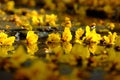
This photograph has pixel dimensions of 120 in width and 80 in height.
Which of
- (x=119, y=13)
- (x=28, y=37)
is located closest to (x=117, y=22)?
(x=119, y=13)

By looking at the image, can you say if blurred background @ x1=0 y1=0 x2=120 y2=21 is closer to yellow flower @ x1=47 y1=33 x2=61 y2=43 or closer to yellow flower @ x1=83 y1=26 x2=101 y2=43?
yellow flower @ x1=83 y1=26 x2=101 y2=43

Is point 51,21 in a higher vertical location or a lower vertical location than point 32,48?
higher

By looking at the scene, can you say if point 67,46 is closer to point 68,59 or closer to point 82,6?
point 68,59

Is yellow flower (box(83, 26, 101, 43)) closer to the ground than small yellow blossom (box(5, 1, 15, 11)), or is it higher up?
closer to the ground

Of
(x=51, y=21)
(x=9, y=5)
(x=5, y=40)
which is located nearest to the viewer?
(x=5, y=40)

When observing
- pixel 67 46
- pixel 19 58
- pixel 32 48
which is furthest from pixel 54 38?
pixel 19 58

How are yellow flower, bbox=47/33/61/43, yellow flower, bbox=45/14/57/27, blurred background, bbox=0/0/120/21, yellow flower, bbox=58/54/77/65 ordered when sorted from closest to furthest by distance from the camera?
yellow flower, bbox=58/54/77/65, yellow flower, bbox=47/33/61/43, yellow flower, bbox=45/14/57/27, blurred background, bbox=0/0/120/21

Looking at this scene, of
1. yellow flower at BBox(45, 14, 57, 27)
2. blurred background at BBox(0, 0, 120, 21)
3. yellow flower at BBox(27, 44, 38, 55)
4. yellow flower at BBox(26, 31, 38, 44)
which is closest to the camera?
yellow flower at BBox(27, 44, 38, 55)

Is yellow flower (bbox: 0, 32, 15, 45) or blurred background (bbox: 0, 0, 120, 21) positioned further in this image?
blurred background (bbox: 0, 0, 120, 21)

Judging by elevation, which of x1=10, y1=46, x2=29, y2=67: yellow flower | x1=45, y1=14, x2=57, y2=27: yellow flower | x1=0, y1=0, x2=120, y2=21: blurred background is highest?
x1=0, y1=0, x2=120, y2=21: blurred background

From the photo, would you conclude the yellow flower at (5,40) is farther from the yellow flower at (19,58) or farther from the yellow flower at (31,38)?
the yellow flower at (19,58)

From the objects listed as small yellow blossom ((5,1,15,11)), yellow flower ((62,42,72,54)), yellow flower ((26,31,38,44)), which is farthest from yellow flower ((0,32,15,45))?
small yellow blossom ((5,1,15,11))

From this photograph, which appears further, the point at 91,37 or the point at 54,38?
the point at 54,38
